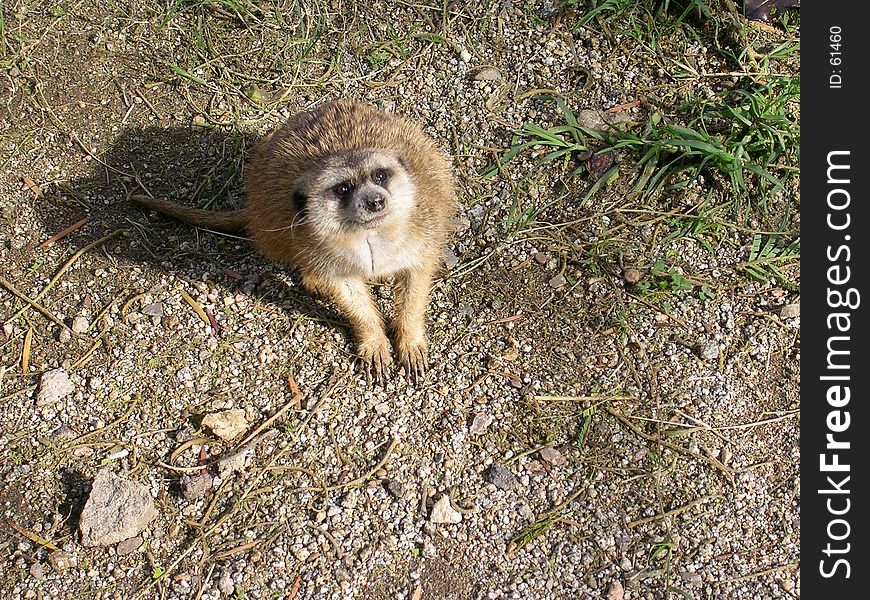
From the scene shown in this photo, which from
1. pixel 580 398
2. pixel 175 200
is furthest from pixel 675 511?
pixel 175 200

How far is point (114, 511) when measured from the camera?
339 cm

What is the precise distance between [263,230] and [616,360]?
1.81 metres

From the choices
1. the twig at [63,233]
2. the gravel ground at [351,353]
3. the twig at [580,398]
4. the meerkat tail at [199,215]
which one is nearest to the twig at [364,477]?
the gravel ground at [351,353]

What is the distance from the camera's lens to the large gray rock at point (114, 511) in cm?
334

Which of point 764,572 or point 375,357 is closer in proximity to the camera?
point 764,572

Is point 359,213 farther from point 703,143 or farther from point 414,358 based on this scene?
point 703,143

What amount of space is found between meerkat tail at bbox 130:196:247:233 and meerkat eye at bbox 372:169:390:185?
96cm

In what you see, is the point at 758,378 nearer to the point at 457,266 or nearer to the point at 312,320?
the point at 457,266

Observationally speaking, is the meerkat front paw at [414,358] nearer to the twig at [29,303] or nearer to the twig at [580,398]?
the twig at [580,398]

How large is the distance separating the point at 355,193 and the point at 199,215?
46.0 inches

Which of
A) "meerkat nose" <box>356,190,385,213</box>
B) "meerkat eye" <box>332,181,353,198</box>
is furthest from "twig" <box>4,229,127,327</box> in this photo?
"meerkat nose" <box>356,190,385,213</box>

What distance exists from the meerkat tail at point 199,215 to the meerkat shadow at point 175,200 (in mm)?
75

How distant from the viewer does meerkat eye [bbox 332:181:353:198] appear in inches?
137

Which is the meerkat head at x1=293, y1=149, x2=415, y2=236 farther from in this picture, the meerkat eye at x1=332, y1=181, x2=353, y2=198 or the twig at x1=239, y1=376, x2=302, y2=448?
the twig at x1=239, y1=376, x2=302, y2=448
